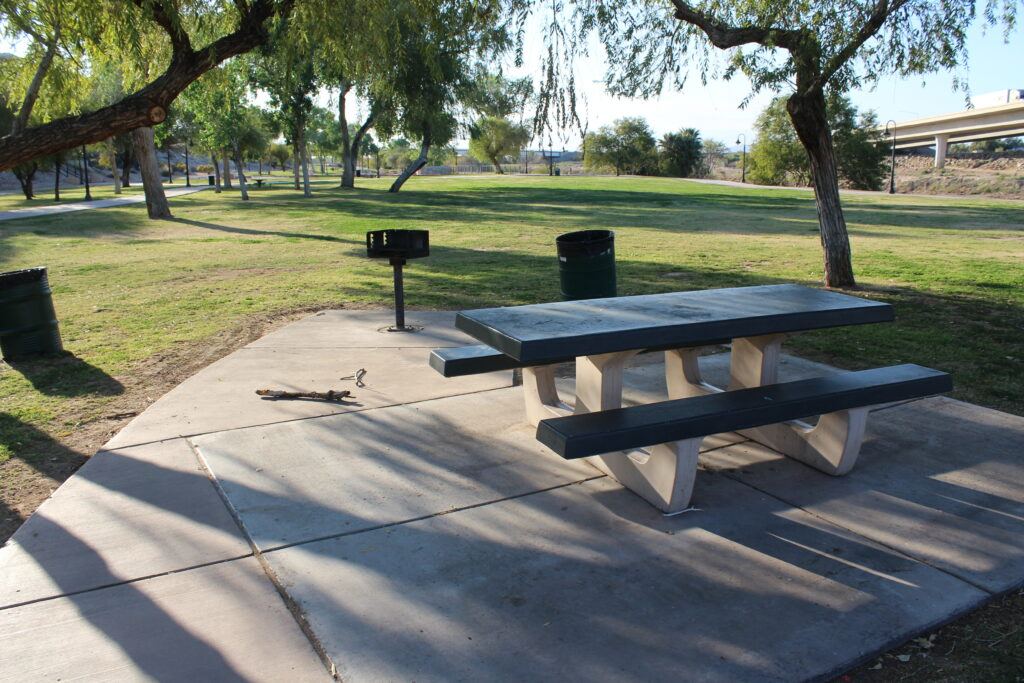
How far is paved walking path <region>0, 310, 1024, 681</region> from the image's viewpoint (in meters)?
2.77

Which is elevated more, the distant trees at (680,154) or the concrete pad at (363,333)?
the distant trees at (680,154)

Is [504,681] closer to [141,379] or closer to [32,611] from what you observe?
[32,611]

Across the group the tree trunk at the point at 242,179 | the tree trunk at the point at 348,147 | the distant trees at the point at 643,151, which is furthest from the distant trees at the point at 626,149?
the tree trunk at the point at 242,179

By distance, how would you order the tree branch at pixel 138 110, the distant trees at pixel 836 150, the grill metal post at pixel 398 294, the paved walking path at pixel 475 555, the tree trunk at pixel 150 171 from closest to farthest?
the paved walking path at pixel 475 555 → the tree branch at pixel 138 110 → the grill metal post at pixel 398 294 → the tree trunk at pixel 150 171 → the distant trees at pixel 836 150

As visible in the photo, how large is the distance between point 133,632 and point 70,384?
4142 millimetres

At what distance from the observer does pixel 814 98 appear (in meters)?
9.42

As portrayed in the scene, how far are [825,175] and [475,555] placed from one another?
8.05 m

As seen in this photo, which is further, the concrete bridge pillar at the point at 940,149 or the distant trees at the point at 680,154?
the distant trees at the point at 680,154

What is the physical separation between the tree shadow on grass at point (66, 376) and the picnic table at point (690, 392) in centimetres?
319

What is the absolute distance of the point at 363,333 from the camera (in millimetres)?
7867

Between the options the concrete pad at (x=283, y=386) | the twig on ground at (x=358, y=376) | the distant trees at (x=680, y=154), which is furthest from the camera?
the distant trees at (x=680, y=154)

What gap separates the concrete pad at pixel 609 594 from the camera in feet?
8.96

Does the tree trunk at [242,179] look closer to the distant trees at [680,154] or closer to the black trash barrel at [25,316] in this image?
the black trash barrel at [25,316]

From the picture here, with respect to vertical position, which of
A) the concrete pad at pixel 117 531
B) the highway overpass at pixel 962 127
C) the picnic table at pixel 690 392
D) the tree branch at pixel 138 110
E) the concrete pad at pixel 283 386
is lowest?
the concrete pad at pixel 117 531
